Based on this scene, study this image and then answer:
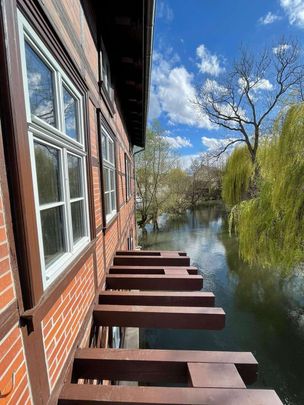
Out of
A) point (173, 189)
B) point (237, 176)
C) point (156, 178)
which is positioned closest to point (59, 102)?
point (237, 176)

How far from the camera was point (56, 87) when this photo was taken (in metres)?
1.79

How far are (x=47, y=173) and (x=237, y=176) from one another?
53.4ft

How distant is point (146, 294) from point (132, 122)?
702 cm

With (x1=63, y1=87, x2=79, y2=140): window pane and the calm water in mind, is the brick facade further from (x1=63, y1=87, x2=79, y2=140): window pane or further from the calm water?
the calm water

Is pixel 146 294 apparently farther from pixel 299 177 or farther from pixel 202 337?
pixel 202 337

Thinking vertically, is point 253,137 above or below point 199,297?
above

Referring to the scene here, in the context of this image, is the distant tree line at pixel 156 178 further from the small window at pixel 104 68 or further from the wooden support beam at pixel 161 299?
the wooden support beam at pixel 161 299

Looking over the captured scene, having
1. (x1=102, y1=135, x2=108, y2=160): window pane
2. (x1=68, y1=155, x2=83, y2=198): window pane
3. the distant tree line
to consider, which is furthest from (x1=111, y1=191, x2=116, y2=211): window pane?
the distant tree line

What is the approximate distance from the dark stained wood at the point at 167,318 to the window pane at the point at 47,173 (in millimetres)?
1539

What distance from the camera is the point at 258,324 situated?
9.00 meters

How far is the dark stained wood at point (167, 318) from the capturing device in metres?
2.48

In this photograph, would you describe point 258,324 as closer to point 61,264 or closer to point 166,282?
point 166,282

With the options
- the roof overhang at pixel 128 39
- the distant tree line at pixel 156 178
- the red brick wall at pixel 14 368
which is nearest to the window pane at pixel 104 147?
the roof overhang at pixel 128 39

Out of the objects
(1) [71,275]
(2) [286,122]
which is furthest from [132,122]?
(1) [71,275]
